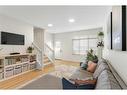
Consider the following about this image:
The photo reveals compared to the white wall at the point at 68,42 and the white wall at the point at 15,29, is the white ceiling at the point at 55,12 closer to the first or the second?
the white wall at the point at 15,29

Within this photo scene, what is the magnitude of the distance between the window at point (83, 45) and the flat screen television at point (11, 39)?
432cm

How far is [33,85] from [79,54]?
21.3 ft

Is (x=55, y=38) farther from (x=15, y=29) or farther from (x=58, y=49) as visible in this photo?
(x=15, y=29)

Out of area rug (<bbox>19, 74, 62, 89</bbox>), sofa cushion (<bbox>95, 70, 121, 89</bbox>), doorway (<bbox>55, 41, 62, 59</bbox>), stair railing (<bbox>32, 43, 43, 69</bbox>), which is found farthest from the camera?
doorway (<bbox>55, 41, 62, 59</bbox>)

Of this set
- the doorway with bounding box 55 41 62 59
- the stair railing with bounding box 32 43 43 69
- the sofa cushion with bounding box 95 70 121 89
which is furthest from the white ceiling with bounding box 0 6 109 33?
the doorway with bounding box 55 41 62 59

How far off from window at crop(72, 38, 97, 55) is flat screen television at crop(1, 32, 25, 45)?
14.2ft

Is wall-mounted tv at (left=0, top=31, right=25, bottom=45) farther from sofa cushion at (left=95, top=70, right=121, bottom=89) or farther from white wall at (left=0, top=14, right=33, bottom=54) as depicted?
sofa cushion at (left=95, top=70, right=121, bottom=89)

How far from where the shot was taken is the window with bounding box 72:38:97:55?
296 inches

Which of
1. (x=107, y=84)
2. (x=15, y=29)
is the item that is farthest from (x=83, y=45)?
(x=107, y=84)

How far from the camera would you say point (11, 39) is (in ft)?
14.8

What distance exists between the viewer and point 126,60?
129cm

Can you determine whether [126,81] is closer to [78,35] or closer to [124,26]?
[124,26]

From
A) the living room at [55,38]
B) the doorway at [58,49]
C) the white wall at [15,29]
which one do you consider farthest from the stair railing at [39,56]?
the doorway at [58,49]

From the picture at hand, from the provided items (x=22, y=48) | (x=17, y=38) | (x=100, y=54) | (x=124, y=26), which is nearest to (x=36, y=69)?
(x=22, y=48)
